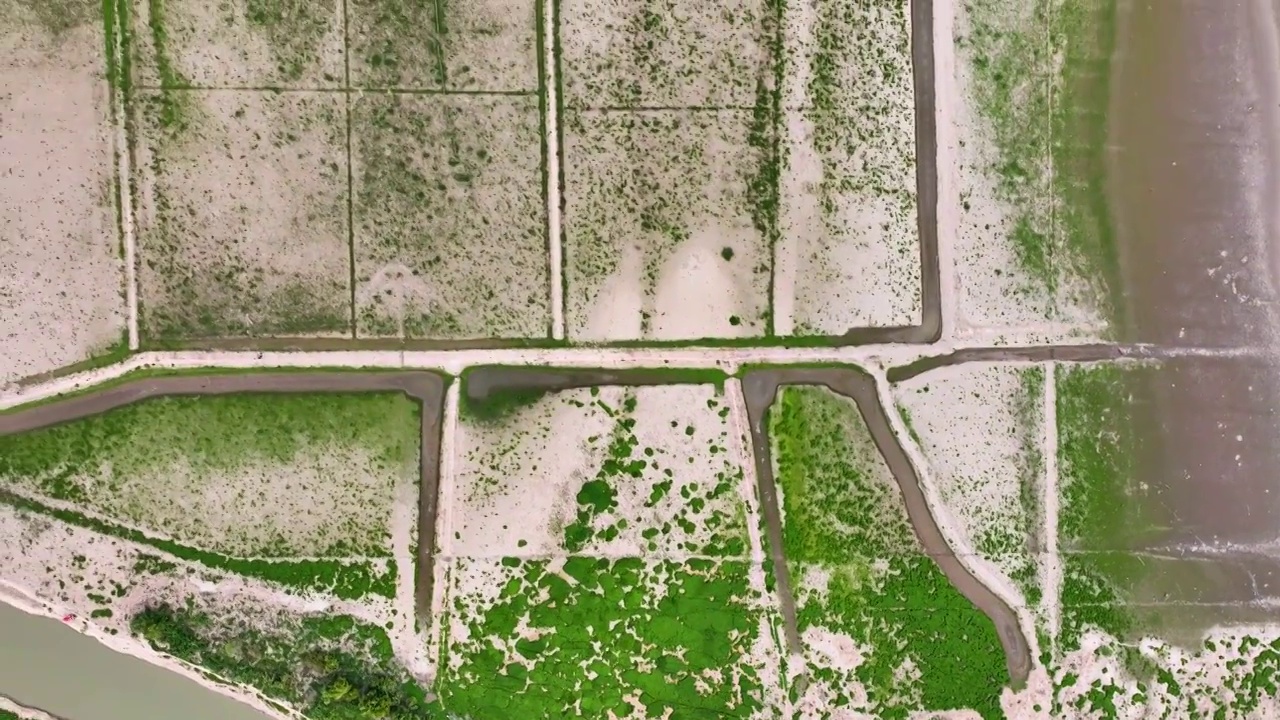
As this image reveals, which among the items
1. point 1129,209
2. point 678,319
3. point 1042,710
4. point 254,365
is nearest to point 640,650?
point 678,319

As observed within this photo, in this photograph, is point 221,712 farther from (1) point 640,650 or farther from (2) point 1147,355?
(2) point 1147,355

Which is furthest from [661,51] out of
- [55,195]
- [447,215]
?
[55,195]

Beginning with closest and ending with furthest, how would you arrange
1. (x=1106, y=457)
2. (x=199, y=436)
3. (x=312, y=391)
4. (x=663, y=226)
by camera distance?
1. (x=199, y=436)
2. (x=312, y=391)
3. (x=663, y=226)
4. (x=1106, y=457)

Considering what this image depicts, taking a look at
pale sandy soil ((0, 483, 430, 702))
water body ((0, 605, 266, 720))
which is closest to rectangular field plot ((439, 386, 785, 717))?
pale sandy soil ((0, 483, 430, 702))

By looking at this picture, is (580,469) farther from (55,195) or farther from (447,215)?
(55,195)

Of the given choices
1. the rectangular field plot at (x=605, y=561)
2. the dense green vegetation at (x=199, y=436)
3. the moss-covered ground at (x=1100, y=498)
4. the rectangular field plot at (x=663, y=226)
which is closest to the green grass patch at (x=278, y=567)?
the dense green vegetation at (x=199, y=436)

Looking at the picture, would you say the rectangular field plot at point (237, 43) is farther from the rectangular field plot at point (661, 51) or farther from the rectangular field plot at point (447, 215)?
the rectangular field plot at point (661, 51)
